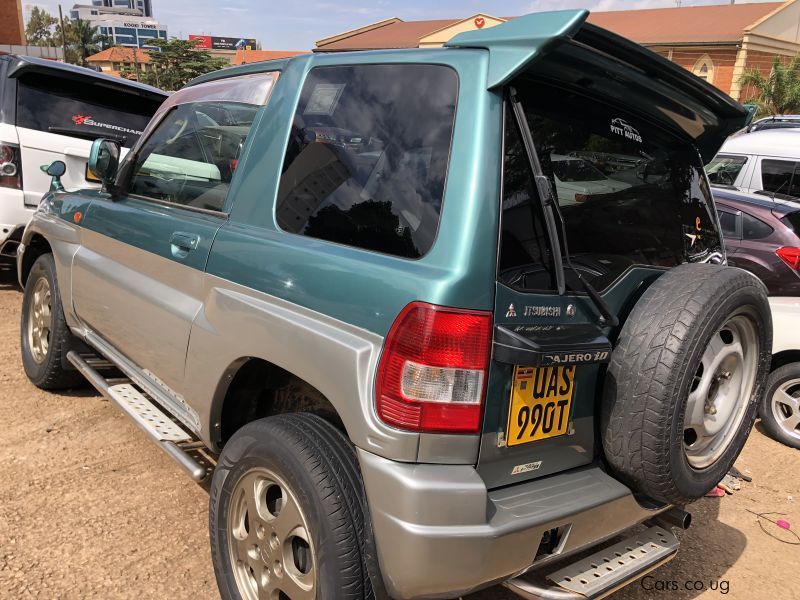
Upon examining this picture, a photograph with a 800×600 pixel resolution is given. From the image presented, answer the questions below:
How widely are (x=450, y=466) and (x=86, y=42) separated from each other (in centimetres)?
11562

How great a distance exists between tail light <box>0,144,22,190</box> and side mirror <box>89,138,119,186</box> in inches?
112

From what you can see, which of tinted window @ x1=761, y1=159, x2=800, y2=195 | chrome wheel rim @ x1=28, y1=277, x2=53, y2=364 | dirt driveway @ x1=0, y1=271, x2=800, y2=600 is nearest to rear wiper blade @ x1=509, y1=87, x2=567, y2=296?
dirt driveway @ x1=0, y1=271, x2=800, y2=600

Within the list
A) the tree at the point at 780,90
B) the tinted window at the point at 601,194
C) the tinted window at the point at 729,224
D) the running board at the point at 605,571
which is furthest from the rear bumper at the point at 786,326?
the tree at the point at 780,90

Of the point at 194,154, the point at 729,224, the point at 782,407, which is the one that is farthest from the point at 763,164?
the point at 194,154

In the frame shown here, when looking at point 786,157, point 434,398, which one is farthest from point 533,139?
point 786,157

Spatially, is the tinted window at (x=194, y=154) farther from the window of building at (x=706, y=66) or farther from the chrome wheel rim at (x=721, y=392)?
the window of building at (x=706, y=66)

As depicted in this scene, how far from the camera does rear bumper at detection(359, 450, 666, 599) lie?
170 cm

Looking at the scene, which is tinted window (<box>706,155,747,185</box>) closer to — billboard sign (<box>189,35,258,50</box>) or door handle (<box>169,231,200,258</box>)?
door handle (<box>169,231,200,258</box>)

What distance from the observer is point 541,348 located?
1798mm

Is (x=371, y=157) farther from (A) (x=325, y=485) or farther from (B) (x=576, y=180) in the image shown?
(A) (x=325, y=485)

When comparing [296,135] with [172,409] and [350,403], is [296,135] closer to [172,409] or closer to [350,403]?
[350,403]

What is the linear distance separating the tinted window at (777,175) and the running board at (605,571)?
27.0ft

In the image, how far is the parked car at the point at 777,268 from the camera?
15.3 ft

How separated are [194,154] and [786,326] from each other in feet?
13.7
